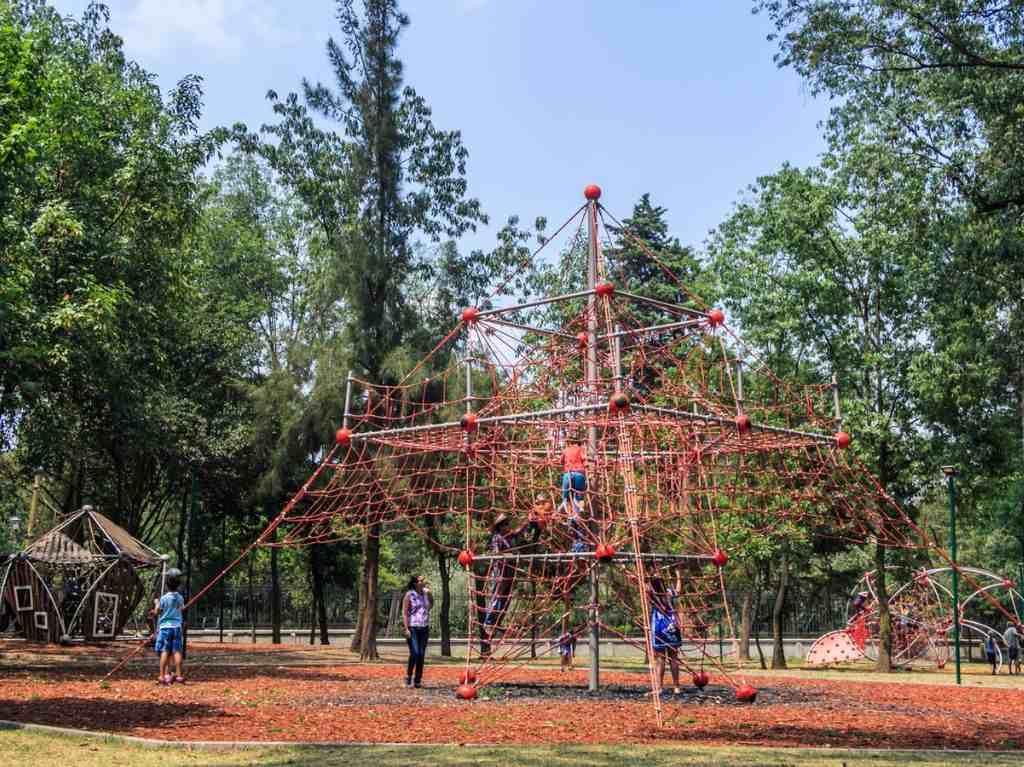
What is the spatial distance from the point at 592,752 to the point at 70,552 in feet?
75.4

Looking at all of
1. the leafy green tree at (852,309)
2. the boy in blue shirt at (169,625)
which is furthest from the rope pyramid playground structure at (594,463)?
the leafy green tree at (852,309)

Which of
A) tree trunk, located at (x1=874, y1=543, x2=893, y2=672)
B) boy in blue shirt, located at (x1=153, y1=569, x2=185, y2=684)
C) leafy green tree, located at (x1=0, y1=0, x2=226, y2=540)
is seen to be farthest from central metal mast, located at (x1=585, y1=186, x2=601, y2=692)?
tree trunk, located at (x1=874, y1=543, x2=893, y2=672)

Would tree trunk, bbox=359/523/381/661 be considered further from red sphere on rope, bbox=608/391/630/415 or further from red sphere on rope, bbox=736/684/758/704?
red sphere on rope, bbox=608/391/630/415

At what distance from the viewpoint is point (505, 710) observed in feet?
42.6

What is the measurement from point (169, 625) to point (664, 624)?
24.4 feet

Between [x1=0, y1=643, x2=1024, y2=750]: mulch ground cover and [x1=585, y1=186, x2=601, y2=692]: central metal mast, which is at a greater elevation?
[x1=585, y1=186, x2=601, y2=692]: central metal mast

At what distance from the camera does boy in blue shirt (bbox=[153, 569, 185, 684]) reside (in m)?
16.1

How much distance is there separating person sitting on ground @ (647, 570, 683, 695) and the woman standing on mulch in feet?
11.8

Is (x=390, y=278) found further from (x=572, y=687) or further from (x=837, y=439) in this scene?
(x=837, y=439)

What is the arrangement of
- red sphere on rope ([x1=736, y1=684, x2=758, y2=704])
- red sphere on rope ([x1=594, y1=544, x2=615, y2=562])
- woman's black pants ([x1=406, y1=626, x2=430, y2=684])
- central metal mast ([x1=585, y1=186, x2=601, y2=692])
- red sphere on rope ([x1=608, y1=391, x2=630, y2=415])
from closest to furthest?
red sphere on rope ([x1=608, y1=391, x2=630, y2=415]) < red sphere on rope ([x1=594, y1=544, x2=615, y2=562]) < red sphere on rope ([x1=736, y1=684, x2=758, y2=704]) < central metal mast ([x1=585, y1=186, x2=601, y2=692]) < woman's black pants ([x1=406, y1=626, x2=430, y2=684])

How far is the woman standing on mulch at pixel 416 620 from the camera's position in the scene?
16375 mm

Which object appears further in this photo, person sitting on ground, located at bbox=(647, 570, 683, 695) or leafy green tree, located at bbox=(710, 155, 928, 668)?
leafy green tree, located at bbox=(710, 155, 928, 668)

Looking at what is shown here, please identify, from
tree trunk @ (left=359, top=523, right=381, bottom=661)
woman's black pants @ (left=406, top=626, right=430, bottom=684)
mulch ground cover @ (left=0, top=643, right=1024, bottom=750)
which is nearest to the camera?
mulch ground cover @ (left=0, top=643, right=1024, bottom=750)

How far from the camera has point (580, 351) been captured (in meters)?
16.2
